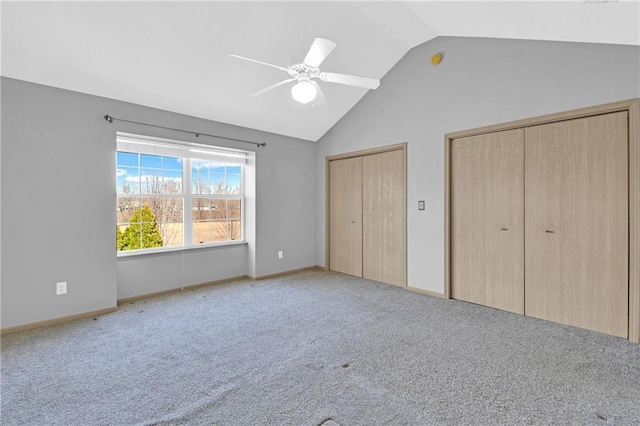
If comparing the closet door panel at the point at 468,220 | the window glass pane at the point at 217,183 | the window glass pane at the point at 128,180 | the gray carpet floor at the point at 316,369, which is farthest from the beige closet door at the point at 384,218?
the window glass pane at the point at 128,180

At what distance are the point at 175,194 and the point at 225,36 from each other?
2114 millimetres

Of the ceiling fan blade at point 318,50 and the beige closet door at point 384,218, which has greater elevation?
the ceiling fan blade at point 318,50

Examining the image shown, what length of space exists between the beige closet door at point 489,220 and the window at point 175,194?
3.07 meters

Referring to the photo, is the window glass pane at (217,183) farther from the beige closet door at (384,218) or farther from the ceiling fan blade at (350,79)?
the ceiling fan blade at (350,79)

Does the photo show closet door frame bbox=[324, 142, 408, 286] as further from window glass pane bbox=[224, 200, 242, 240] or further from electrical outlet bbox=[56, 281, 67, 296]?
electrical outlet bbox=[56, 281, 67, 296]

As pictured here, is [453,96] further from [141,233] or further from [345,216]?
[141,233]

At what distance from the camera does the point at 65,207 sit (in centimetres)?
322

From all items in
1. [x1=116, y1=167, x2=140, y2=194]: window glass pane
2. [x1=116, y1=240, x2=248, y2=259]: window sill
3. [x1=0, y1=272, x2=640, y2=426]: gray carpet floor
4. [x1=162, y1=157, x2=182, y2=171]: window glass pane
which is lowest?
[x1=0, y1=272, x2=640, y2=426]: gray carpet floor

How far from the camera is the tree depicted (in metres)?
3.89

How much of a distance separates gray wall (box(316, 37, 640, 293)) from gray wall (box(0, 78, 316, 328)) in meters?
2.39

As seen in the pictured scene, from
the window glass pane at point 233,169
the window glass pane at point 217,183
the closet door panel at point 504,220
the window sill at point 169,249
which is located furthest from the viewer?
the window glass pane at point 233,169

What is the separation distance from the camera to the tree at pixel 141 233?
389 centimetres

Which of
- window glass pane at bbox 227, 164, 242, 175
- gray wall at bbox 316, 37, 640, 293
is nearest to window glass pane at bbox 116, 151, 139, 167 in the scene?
window glass pane at bbox 227, 164, 242, 175

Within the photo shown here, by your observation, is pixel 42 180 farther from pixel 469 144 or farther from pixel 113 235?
pixel 469 144
